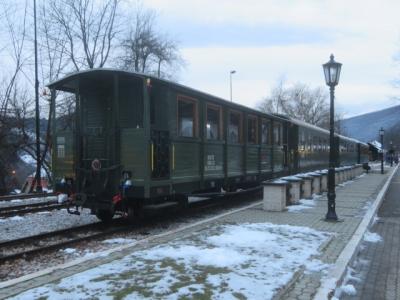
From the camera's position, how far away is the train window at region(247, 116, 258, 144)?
15.6 metres

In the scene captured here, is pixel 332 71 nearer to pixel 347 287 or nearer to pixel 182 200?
pixel 182 200

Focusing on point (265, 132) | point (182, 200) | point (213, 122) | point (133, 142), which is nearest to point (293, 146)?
point (265, 132)

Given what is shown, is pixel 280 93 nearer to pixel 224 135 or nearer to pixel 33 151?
pixel 33 151

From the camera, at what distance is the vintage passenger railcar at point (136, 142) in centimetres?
999

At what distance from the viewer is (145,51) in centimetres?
3653

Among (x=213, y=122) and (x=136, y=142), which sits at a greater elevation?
(x=213, y=122)

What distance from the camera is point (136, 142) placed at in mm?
9930

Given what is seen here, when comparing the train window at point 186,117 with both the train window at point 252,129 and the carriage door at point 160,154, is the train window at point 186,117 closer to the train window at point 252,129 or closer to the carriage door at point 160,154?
the carriage door at point 160,154

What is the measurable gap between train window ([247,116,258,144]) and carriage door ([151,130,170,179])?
5.49 meters

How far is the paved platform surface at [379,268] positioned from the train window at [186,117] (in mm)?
4638

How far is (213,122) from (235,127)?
1.74 meters

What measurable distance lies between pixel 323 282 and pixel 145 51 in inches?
1274

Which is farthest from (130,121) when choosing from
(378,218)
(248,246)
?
(378,218)

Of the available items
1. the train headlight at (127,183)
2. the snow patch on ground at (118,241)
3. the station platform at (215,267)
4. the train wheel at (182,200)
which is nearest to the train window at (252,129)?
the train wheel at (182,200)
